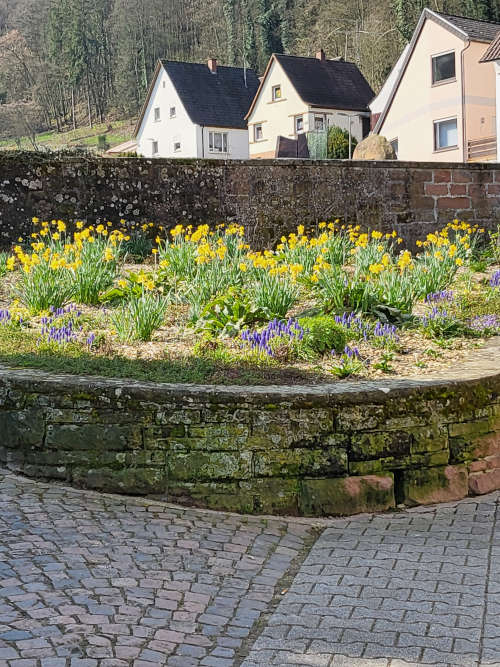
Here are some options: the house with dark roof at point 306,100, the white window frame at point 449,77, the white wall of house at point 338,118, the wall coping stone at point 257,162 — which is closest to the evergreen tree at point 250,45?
the house with dark roof at point 306,100

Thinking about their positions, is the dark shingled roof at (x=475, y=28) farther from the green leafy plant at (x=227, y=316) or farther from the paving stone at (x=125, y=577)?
the paving stone at (x=125, y=577)

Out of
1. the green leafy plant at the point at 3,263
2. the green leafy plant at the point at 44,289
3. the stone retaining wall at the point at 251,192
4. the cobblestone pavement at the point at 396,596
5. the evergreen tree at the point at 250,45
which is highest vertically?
the evergreen tree at the point at 250,45

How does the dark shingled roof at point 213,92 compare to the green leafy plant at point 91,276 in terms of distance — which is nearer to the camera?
the green leafy plant at point 91,276

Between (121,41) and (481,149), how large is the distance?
48.1 m

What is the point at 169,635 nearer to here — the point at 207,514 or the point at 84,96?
the point at 207,514

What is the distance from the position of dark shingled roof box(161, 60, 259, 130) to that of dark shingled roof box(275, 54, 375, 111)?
200 inches

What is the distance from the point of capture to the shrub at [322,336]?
20.2 feet

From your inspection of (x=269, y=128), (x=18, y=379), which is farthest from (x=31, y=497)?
(x=269, y=128)

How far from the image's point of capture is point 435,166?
11.4m

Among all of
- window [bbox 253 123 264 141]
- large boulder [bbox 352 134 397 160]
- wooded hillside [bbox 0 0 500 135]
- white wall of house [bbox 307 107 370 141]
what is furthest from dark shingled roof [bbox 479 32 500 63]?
wooded hillside [bbox 0 0 500 135]

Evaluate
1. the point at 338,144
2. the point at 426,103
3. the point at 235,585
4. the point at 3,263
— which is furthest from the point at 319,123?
the point at 235,585

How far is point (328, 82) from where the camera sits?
45.9m

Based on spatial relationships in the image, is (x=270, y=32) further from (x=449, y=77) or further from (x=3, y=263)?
(x=3, y=263)

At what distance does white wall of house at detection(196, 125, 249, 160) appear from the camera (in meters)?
48.4
